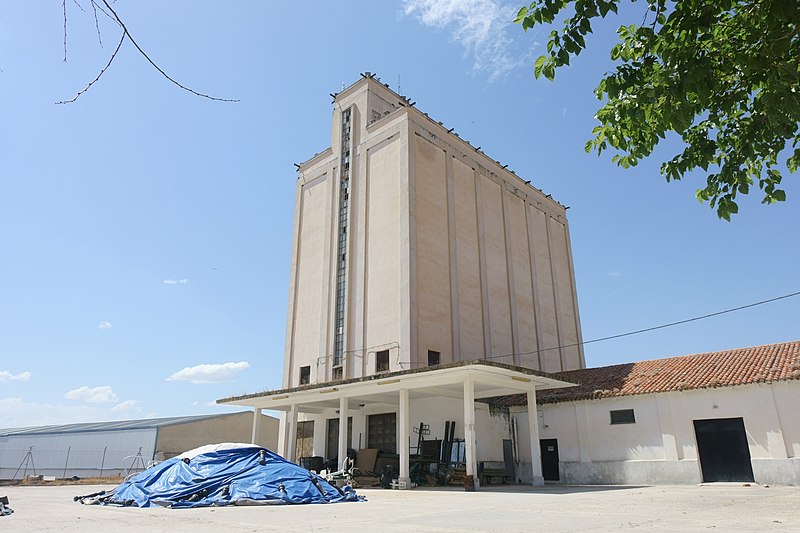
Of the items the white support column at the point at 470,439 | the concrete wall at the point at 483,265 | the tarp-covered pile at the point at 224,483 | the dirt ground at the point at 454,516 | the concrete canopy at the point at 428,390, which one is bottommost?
the dirt ground at the point at 454,516

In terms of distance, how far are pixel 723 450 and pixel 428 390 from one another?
9.74 metres

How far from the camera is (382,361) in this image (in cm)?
2462

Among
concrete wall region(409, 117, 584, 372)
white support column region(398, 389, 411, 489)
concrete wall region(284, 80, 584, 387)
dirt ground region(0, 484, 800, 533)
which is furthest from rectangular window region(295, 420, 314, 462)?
dirt ground region(0, 484, 800, 533)

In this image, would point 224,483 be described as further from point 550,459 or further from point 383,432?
point 550,459

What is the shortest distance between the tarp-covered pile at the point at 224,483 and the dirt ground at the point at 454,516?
2.39ft

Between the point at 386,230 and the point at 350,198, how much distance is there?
3642 mm

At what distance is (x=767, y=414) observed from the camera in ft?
55.9

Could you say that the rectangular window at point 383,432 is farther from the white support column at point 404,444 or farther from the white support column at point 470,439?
the white support column at point 470,439

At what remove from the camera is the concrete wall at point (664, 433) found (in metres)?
16.7

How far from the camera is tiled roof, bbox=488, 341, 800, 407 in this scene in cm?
1780

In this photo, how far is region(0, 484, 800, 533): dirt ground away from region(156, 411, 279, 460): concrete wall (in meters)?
23.5

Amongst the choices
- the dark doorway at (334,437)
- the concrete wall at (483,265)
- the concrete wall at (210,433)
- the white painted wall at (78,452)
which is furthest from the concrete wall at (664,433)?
the white painted wall at (78,452)

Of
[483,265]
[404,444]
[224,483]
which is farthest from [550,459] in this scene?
[224,483]

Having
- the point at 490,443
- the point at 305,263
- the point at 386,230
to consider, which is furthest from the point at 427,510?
the point at 305,263
